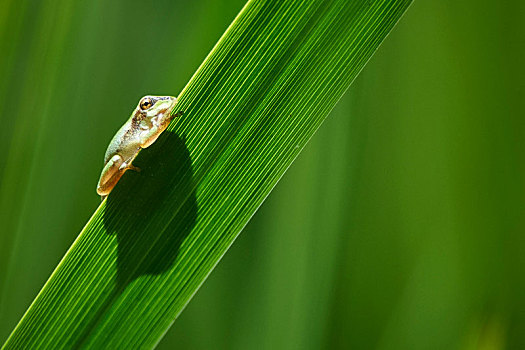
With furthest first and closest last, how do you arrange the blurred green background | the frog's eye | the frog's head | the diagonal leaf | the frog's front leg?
the blurred green background
the frog's eye
the frog's head
the frog's front leg
the diagonal leaf

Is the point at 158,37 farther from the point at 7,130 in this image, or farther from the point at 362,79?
the point at 362,79

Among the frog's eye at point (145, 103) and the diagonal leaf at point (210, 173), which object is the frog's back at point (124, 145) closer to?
the frog's eye at point (145, 103)

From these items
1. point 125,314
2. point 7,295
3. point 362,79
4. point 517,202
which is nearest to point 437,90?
point 362,79

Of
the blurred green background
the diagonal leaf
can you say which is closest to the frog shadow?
the diagonal leaf

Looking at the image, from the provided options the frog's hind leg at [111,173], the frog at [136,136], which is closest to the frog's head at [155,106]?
the frog at [136,136]

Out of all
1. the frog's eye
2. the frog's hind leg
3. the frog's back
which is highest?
the frog's eye

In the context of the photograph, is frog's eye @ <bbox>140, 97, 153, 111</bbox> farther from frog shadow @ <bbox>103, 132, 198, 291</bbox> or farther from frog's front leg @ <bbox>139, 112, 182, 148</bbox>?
frog shadow @ <bbox>103, 132, 198, 291</bbox>

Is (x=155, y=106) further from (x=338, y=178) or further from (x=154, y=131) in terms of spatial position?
(x=338, y=178)

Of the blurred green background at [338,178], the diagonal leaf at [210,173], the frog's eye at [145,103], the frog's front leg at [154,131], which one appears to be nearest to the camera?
the diagonal leaf at [210,173]

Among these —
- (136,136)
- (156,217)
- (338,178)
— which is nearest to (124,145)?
(136,136)
